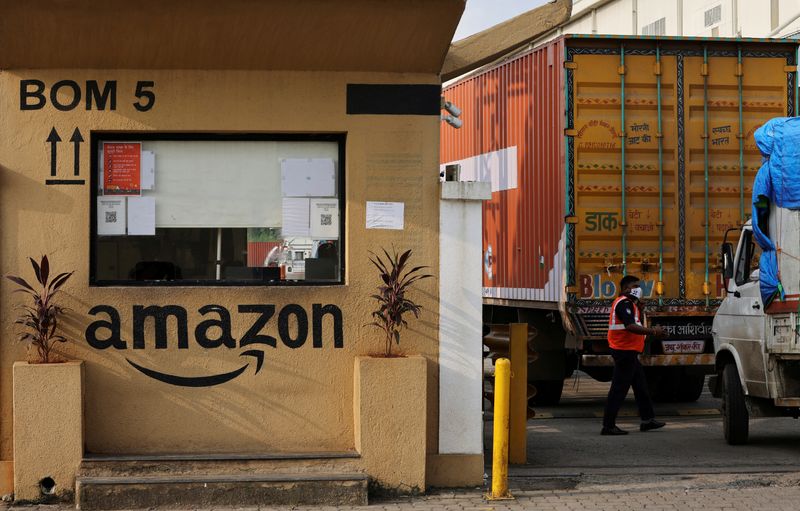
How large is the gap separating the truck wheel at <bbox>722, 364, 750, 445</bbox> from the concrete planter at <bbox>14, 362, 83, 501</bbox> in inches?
246

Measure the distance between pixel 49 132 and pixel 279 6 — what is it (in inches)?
76.9

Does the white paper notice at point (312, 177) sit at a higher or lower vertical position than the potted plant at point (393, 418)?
higher

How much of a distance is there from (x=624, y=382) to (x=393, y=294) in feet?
14.2

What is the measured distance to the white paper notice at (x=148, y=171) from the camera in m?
9.03

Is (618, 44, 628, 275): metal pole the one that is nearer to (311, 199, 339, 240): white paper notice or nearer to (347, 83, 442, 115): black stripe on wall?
(347, 83, 442, 115): black stripe on wall

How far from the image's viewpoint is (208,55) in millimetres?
8781

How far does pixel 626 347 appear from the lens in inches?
480

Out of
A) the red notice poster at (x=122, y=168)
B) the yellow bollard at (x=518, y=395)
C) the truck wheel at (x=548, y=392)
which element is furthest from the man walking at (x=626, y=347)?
the red notice poster at (x=122, y=168)

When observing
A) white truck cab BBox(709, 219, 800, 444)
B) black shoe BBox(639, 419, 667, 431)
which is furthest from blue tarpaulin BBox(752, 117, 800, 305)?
black shoe BBox(639, 419, 667, 431)

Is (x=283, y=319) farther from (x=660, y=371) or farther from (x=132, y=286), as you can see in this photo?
(x=660, y=371)

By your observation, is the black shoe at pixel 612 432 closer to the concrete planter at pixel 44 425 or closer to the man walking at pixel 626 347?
the man walking at pixel 626 347

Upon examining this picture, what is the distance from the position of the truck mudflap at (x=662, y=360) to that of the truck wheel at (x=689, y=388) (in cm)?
167

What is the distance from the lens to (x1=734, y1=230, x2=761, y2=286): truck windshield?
1152 cm

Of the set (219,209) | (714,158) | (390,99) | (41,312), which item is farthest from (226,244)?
(714,158)
